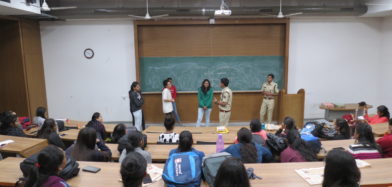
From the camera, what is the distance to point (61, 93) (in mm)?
7270

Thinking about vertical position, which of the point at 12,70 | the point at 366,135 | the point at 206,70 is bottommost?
the point at 366,135

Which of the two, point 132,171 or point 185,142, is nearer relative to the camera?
point 132,171

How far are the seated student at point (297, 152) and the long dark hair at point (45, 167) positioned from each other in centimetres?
234

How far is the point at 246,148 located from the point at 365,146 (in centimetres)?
140

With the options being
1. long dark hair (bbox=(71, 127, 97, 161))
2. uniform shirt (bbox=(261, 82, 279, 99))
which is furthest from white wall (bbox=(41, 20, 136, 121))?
long dark hair (bbox=(71, 127, 97, 161))

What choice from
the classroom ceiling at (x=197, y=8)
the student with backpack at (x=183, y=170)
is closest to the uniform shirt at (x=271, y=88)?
the classroom ceiling at (x=197, y=8)

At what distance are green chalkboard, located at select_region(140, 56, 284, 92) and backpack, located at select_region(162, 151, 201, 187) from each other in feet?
16.0

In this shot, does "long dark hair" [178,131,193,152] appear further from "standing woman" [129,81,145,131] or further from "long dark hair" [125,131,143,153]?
"standing woman" [129,81,145,131]

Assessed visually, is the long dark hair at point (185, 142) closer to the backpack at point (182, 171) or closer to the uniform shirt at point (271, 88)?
the backpack at point (182, 171)

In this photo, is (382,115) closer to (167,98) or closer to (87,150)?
(167,98)

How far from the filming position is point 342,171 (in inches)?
71.5

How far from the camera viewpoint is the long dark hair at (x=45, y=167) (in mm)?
2016

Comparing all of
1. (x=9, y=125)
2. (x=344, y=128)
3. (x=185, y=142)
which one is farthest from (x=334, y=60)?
(x=9, y=125)

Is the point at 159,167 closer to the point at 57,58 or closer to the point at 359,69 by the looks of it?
the point at 57,58
